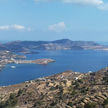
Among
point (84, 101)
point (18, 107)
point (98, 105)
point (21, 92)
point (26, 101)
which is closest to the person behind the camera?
point (98, 105)

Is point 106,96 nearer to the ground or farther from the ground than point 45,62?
farther from the ground

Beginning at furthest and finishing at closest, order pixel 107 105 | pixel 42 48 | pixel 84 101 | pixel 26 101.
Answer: pixel 42 48 → pixel 26 101 → pixel 84 101 → pixel 107 105

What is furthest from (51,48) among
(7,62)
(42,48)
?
(7,62)

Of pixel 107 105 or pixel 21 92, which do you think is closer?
pixel 107 105

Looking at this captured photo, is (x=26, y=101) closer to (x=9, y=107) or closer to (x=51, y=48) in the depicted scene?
(x=9, y=107)

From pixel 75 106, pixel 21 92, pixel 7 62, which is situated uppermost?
pixel 75 106

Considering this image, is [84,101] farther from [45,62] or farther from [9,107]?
[45,62]

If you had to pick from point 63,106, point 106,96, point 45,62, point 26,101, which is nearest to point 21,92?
point 26,101

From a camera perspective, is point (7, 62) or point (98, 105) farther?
point (7, 62)

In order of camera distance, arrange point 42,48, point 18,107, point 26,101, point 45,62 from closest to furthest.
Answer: point 18,107, point 26,101, point 45,62, point 42,48
